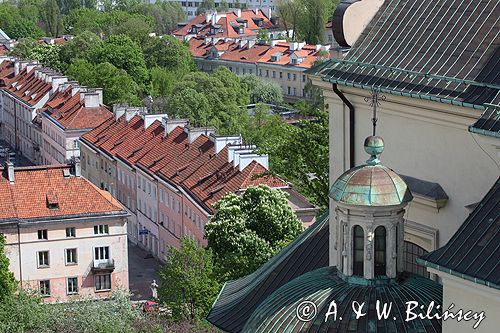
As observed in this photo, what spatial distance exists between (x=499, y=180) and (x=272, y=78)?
9644 centimetres

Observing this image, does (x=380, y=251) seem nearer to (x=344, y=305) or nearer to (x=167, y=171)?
(x=344, y=305)

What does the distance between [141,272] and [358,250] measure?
42098 mm

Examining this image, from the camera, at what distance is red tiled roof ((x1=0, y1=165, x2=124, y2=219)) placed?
50.7 metres

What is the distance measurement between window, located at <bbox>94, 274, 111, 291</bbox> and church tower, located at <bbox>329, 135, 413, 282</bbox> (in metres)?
37.7

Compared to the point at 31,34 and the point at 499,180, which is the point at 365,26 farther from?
the point at 31,34

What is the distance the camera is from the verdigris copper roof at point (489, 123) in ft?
44.8

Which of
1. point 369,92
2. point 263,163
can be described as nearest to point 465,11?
point 369,92

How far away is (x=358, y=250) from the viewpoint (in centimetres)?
1500

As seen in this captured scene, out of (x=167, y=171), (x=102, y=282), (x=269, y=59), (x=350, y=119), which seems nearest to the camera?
(x=350, y=119)

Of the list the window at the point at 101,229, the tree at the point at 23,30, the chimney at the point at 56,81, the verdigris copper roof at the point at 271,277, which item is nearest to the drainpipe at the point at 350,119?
the verdigris copper roof at the point at 271,277

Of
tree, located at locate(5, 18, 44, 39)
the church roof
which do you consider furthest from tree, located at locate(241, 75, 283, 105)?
the church roof

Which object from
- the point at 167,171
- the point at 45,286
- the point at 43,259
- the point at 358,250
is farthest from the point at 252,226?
the point at 358,250

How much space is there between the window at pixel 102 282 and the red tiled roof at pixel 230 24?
86.0 metres

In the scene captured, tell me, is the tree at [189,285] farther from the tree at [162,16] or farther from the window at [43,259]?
the tree at [162,16]
